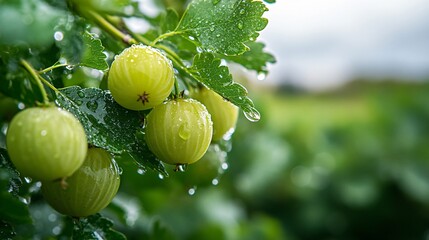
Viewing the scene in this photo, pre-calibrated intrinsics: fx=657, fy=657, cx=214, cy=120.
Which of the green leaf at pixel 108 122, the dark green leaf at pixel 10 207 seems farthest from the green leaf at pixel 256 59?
the dark green leaf at pixel 10 207

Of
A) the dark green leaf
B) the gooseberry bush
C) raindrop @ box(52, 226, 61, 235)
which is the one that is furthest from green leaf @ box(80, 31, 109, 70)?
raindrop @ box(52, 226, 61, 235)

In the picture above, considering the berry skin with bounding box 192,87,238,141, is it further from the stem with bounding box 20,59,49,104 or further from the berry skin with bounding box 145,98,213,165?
the stem with bounding box 20,59,49,104

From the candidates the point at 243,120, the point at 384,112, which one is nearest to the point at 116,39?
the point at 243,120

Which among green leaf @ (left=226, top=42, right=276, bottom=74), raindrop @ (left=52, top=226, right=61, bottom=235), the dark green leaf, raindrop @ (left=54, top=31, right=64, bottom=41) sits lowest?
raindrop @ (left=52, top=226, right=61, bottom=235)

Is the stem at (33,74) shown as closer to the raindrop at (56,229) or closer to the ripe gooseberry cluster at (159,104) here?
the ripe gooseberry cluster at (159,104)

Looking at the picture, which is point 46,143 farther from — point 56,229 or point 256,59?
point 56,229

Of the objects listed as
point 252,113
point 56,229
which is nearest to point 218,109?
point 252,113
